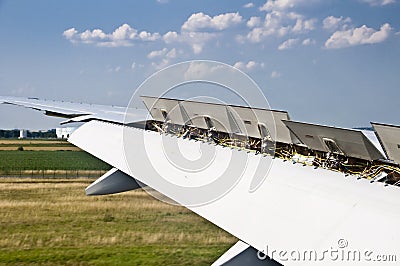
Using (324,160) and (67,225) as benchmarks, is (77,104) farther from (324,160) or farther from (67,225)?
(324,160)

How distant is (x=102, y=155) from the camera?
7.87m

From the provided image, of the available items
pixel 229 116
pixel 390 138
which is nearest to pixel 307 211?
pixel 390 138

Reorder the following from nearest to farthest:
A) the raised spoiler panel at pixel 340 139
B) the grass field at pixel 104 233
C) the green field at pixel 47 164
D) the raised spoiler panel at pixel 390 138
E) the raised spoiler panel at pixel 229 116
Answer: the raised spoiler panel at pixel 390 138, the raised spoiler panel at pixel 340 139, the raised spoiler panel at pixel 229 116, the grass field at pixel 104 233, the green field at pixel 47 164

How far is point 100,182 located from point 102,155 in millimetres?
1344

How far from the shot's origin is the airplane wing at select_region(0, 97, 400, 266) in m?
3.12

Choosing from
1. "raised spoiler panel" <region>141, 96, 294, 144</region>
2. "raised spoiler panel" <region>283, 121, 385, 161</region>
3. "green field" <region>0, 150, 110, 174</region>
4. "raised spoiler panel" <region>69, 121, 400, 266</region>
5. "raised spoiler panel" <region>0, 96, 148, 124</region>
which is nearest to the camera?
"raised spoiler panel" <region>69, 121, 400, 266</region>

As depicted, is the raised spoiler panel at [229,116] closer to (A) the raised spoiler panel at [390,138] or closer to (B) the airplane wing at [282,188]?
(B) the airplane wing at [282,188]

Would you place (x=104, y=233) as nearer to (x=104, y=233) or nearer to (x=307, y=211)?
(x=104, y=233)

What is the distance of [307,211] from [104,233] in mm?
7126

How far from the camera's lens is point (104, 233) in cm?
1012

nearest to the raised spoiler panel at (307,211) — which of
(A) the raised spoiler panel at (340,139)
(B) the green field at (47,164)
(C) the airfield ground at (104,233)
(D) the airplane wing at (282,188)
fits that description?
(D) the airplane wing at (282,188)

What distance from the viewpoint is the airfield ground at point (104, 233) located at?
27.8 feet

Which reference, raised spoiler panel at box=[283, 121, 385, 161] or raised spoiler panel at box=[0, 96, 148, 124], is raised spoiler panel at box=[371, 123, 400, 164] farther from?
raised spoiler panel at box=[0, 96, 148, 124]

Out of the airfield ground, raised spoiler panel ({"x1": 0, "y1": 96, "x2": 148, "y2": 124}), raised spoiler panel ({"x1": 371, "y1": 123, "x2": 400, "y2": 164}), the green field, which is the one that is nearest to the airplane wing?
raised spoiler panel ({"x1": 371, "y1": 123, "x2": 400, "y2": 164})
